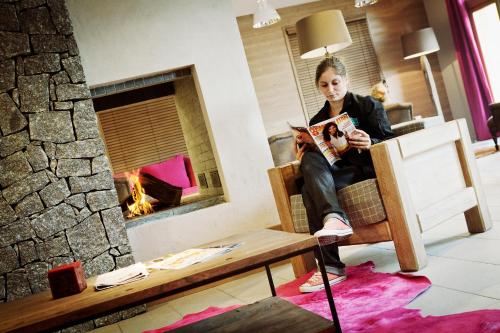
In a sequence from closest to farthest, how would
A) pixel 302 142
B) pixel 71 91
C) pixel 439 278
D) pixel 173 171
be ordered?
pixel 439 278, pixel 302 142, pixel 71 91, pixel 173 171

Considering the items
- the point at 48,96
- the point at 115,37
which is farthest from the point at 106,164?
the point at 115,37

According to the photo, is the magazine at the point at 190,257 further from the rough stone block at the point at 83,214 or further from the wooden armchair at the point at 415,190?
the rough stone block at the point at 83,214

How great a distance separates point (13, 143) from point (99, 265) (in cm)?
93

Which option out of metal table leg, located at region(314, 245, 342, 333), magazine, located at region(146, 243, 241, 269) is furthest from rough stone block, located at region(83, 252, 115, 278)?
metal table leg, located at region(314, 245, 342, 333)

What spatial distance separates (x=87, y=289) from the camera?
174 centimetres

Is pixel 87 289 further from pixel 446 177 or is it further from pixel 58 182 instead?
pixel 446 177

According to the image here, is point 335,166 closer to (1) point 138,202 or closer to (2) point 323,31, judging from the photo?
(2) point 323,31

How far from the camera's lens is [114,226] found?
3139 mm

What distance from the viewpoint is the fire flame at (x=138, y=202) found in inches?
145

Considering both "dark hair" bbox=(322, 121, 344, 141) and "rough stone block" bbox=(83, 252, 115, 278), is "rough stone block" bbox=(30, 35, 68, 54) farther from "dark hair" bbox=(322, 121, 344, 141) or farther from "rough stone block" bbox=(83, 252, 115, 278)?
"dark hair" bbox=(322, 121, 344, 141)

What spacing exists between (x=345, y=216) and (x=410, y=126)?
2.64 feet

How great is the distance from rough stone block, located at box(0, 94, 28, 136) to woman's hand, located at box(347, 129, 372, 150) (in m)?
2.00

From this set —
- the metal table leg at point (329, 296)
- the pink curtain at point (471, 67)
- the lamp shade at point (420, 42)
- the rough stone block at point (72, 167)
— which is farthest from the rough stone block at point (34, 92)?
the pink curtain at point (471, 67)

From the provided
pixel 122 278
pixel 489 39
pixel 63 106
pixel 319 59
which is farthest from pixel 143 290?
pixel 489 39
